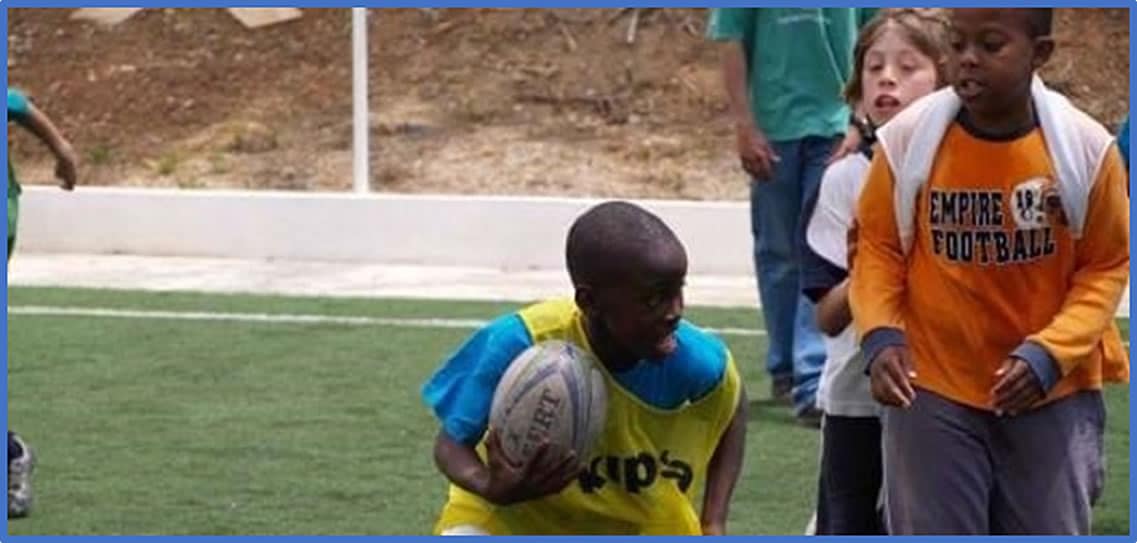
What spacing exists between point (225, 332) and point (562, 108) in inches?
202

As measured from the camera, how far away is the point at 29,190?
14789mm

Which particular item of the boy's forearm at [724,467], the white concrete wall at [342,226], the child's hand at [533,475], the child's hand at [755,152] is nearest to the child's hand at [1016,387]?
the boy's forearm at [724,467]

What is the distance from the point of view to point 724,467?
562cm

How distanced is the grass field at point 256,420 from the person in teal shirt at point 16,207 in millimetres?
70

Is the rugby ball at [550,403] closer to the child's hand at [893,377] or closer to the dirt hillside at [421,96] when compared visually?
the child's hand at [893,377]

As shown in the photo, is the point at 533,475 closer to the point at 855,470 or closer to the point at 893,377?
the point at 893,377

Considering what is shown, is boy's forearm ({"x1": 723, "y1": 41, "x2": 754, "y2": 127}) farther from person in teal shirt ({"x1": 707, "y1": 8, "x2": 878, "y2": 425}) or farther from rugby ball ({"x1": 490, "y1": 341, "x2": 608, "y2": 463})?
rugby ball ({"x1": 490, "y1": 341, "x2": 608, "y2": 463})

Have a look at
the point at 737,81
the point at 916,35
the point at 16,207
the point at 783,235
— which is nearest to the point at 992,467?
the point at 916,35

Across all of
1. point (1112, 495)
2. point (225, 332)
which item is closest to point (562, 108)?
point (225, 332)

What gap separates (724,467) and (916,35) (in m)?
1.47

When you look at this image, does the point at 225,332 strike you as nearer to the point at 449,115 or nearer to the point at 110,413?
the point at 110,413

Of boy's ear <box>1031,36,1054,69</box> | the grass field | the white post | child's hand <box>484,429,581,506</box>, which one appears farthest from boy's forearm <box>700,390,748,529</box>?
the white post

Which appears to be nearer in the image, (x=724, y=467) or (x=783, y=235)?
(x=724, y=467)

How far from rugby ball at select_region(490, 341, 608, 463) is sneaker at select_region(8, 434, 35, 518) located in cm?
274
